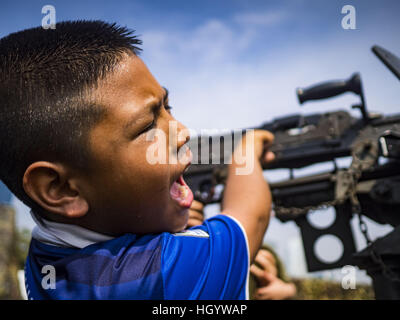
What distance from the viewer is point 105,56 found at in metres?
0.77

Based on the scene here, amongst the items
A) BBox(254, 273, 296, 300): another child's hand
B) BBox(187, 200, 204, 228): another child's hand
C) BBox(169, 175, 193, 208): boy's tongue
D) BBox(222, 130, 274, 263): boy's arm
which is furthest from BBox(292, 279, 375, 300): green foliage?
BBox(169, 175, 193, 208): boy's tongue

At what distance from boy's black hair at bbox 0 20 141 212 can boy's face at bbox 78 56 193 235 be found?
27mm

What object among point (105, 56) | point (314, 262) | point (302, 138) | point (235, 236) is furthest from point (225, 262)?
point (302, 138)

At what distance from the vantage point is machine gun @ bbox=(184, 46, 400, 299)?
2207 mm

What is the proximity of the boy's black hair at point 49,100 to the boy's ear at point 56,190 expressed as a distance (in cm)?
3

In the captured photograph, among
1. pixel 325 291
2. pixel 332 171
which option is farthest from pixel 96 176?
pixel 325 291

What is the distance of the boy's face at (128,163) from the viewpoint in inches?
28.8

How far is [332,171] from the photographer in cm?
252

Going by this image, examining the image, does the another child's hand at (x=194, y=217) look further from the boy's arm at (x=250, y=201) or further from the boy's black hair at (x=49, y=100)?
the boy's black hair at (x=49, y=100)

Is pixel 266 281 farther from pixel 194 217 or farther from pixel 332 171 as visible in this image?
pixel 332 171

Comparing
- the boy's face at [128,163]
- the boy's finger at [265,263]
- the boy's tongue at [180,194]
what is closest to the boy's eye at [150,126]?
the boy's face at [128,163]
